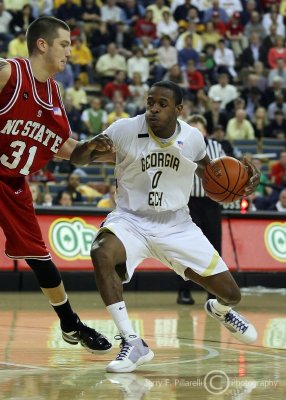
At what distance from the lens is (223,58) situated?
2308 centimetres

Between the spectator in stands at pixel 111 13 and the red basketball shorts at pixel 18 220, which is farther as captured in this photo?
the spectator in stands at pixel 111 13

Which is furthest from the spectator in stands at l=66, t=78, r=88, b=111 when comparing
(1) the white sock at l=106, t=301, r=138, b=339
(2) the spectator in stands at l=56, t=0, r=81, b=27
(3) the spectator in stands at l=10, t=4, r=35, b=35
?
(1) the white sock at l=106, t=301, r=138, b=339

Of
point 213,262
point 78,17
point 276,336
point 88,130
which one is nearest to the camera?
Answer: point 213,262

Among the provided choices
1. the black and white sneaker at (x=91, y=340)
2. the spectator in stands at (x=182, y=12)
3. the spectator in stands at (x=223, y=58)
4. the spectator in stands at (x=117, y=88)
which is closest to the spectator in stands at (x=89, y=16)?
the spectator in stands at (x=117, y=88)

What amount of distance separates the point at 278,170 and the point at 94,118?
3664 mm

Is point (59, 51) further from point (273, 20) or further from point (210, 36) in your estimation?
point (273, 20)

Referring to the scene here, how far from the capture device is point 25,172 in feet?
22.9

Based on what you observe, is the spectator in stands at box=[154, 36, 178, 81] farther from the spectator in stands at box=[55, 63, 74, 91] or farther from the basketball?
the basketball

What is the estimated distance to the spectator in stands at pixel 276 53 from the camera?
76.3 feet

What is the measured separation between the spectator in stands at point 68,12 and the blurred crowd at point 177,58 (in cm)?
2

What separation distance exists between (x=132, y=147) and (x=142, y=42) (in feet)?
51.3

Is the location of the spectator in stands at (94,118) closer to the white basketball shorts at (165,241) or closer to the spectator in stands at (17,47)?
the spectator in stands at (17,47)

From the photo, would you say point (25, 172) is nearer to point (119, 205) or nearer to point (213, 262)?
point (119, 205)

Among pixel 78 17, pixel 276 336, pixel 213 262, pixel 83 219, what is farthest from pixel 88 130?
pixel 213 262
